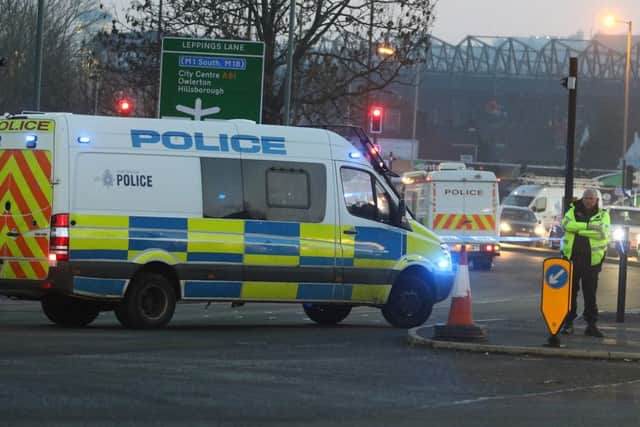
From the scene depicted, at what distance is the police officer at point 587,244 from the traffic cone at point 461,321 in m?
1.35

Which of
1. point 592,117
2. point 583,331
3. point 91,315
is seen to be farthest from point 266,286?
point 592,117

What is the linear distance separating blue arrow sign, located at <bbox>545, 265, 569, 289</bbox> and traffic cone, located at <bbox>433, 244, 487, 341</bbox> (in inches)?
39.5

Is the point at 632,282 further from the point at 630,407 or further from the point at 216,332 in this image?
the point at 630,407

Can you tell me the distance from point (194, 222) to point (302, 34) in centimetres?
1900

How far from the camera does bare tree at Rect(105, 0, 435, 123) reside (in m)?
33.4

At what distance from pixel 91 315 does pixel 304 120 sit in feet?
72.4

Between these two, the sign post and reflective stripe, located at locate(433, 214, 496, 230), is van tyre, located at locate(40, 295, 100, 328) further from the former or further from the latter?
reflective stripe, located at locate(433, 214, 496, 230)

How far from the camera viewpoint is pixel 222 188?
16.4m

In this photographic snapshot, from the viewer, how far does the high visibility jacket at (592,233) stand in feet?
52.4

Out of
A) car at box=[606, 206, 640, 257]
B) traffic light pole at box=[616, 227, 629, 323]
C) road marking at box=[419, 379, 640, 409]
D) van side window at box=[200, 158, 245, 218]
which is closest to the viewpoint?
road marking at box=[419, 379, 640, 409]

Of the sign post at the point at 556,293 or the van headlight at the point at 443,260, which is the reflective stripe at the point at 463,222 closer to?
the van headlight at the point at 443,260

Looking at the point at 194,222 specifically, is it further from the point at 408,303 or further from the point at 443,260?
the point at 443,260

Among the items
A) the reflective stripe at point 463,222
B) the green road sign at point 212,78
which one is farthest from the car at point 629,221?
the green road sign at point 212,78

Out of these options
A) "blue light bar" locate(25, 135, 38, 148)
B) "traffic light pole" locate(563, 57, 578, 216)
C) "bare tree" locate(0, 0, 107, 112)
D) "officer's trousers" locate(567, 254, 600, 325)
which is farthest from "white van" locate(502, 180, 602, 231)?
"blue light bar" locate(25, 135, 38, 148)
